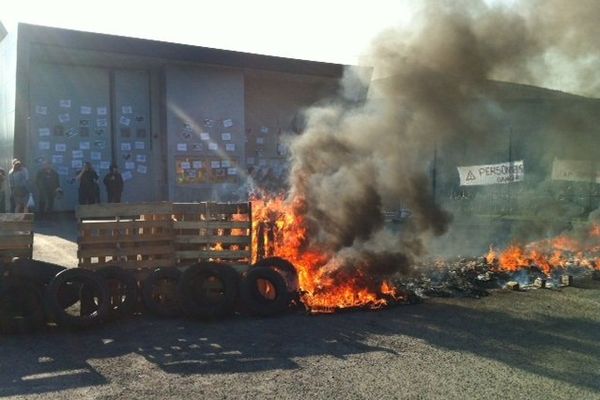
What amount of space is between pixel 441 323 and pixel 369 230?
2.28m

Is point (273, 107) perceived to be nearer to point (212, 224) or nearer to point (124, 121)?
point (124, 121)

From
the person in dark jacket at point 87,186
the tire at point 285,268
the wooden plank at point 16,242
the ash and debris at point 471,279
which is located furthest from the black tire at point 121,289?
the person in dark jacket at point 87,186

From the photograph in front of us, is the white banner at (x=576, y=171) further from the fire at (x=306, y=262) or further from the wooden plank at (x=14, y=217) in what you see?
the wooden plank at (x=14, y=217)

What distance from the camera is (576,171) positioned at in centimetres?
1672

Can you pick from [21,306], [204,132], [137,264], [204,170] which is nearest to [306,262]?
[137,264]

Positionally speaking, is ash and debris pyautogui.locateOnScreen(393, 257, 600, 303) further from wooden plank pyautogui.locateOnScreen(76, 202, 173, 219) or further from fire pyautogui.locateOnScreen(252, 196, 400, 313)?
wooden plank pyautogui.locateOnScreen(76, 202, 173, 219)

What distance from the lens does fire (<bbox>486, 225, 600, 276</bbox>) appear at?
32.1ft

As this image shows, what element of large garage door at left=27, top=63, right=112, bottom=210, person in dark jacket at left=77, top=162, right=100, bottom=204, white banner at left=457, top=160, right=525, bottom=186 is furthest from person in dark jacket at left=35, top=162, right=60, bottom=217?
white banner at left=457, top=160, right=525, bottom=186

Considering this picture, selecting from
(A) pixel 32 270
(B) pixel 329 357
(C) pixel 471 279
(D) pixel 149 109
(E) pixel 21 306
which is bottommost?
(B) pixel 329 357

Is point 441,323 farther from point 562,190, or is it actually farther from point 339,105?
point 562,190

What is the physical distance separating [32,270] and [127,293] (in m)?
1.14

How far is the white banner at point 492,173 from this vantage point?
1747cm

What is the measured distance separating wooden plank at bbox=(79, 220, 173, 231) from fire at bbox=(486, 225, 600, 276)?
18.9ft

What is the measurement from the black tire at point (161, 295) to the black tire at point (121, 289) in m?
0.15
